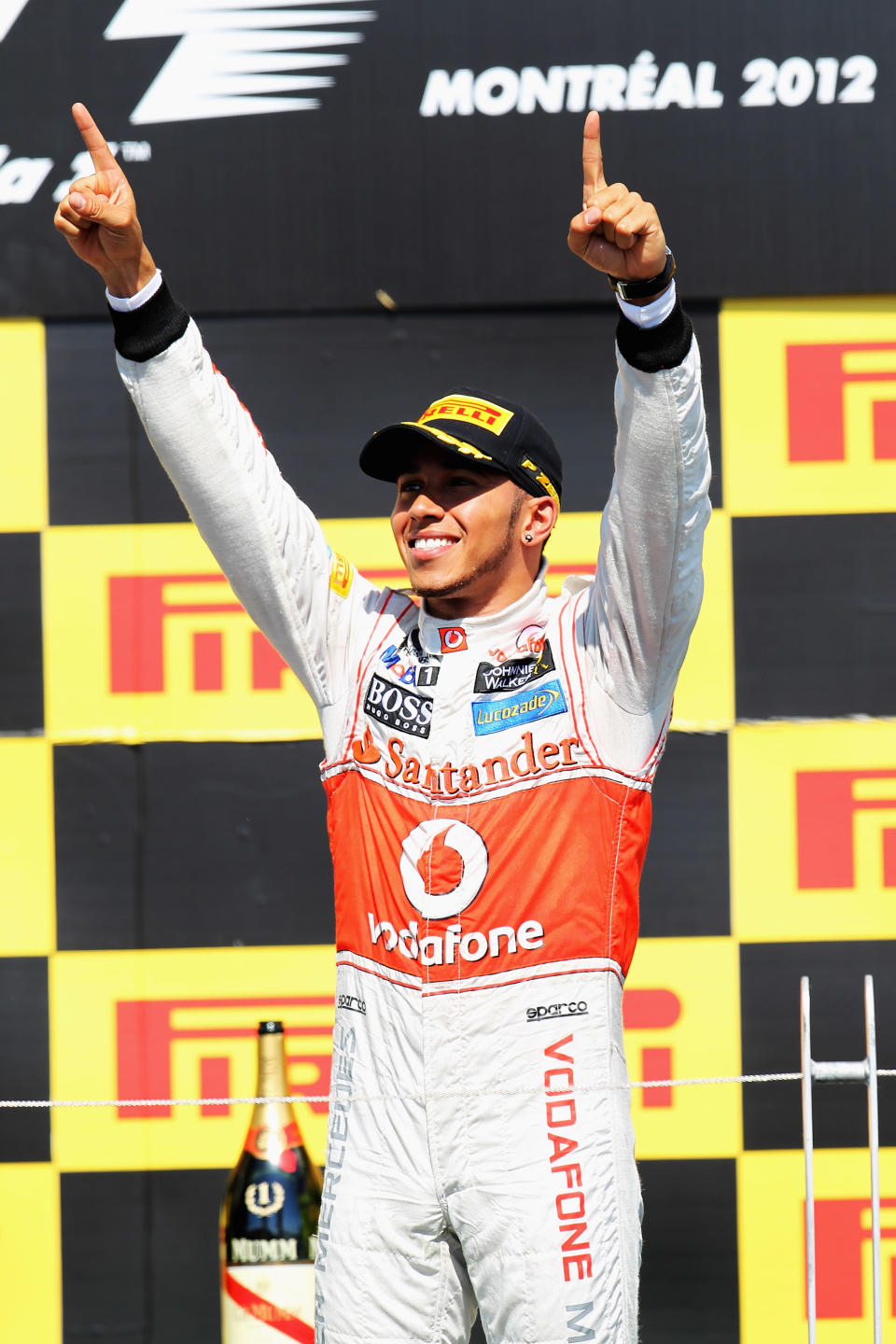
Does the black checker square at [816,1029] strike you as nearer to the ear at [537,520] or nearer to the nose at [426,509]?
the ear at [537,520]

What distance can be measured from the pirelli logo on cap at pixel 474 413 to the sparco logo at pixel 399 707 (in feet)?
0.98

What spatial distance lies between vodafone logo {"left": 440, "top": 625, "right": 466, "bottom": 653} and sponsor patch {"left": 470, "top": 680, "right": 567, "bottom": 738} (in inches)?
2.8

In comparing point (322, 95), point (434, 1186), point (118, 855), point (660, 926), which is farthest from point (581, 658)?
point (322, 95)

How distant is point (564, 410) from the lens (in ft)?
8.03

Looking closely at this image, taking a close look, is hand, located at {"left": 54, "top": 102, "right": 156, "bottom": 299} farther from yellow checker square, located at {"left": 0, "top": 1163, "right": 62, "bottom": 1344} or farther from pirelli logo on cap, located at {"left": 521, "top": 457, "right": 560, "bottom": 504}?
yellow checker square, located at {"left": 0, "top": 1163, "right": 62, "bottom": 1344}

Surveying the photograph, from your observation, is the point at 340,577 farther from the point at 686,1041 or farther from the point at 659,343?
the point at 686,1041

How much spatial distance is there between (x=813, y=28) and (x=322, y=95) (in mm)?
855

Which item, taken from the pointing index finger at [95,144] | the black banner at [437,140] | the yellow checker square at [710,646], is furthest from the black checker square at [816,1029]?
the pointing index finger at [95,144]

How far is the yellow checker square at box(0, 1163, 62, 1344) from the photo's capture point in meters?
2.39

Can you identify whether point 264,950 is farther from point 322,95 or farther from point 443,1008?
point 322,95

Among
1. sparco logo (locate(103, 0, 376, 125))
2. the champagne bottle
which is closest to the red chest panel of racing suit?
the champagne bottle

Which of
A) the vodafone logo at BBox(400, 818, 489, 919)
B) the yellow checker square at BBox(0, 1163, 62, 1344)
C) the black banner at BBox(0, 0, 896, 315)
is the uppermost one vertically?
the black banner at BBox(0, 0, 896, 315)

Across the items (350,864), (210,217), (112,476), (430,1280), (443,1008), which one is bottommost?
(430,1280)

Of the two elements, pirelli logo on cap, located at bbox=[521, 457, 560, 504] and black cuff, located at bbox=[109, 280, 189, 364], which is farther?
pirelli logo on cap, located at bbox=[521, 457, 560, 504]
